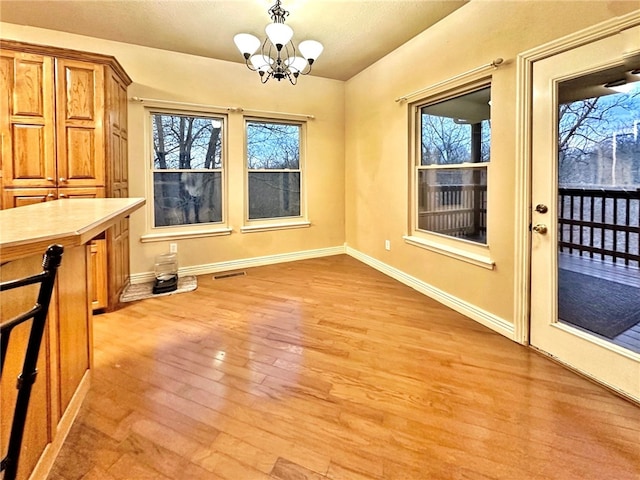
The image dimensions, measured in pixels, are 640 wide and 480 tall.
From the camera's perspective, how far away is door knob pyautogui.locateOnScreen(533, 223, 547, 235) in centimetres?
226

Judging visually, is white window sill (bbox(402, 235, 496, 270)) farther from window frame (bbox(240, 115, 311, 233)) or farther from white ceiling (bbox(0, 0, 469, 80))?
white ceiling (bbox(0, 0, 469, 80))

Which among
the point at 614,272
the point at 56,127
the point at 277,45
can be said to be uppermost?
the point at 277,45

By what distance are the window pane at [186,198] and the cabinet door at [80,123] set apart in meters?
1.08

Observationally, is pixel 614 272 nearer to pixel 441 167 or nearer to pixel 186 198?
pixel 441 167

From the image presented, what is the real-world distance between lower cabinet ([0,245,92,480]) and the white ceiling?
247 cm

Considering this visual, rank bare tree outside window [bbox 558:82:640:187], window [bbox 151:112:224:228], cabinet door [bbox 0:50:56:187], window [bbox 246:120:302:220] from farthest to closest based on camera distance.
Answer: window [bbox 246:120:302:220] < window [bbox 151:112:224:228] < cabinet door [bbox 0:50:56:187] < bare tree outside window [bbox 558:82:640:187]

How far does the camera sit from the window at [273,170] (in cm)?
466

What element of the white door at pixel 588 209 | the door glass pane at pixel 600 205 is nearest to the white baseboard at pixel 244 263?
the white door at pixel 588 209

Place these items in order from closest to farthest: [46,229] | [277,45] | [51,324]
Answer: [46,229] → [51,324] → [277,45]

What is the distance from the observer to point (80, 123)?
2941 mm

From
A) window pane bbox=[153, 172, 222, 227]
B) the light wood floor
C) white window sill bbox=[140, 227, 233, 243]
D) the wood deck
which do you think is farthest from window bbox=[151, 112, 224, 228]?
the wood deck

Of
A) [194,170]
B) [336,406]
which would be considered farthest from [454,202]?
[194,170]

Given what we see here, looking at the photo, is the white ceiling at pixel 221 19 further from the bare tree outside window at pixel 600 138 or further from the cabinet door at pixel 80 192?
the cabinet door at pixel 80 192

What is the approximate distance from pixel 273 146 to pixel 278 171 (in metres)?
0.36
